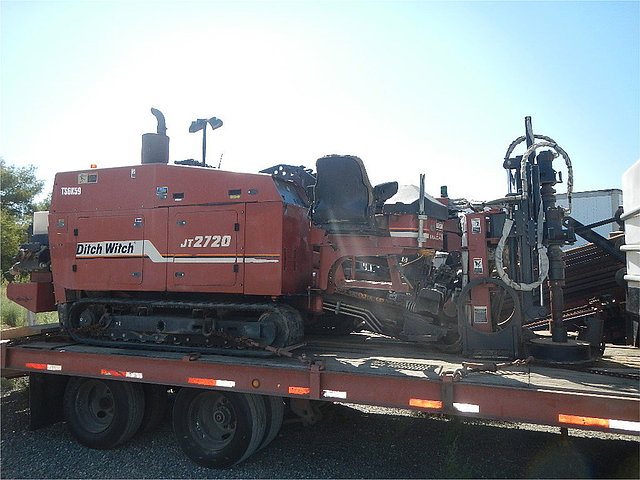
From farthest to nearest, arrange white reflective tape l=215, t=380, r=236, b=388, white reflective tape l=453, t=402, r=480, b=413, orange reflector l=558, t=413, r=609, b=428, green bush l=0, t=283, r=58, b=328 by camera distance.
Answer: green bush l=0, t=283, r=58, b=328 → white reflective tape l=215, t=380, r=236, b=388 → white reflective tape l=453, t=402, r=480, b=413 → orange reflector l=558, t=413, r=609, b=428

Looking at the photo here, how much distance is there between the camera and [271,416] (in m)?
5.09

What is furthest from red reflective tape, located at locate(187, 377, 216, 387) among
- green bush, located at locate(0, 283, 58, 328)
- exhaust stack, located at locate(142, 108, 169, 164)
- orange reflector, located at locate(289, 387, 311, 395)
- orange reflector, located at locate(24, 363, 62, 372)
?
green bush, located at locate(0, 283, 58, 328)

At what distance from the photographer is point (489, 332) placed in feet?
16.7

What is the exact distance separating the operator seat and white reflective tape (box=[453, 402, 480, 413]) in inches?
76.8

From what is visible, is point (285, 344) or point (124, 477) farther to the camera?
point (285, 344)

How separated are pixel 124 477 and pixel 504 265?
431cm

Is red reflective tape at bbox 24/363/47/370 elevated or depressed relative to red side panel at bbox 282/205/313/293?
depressed

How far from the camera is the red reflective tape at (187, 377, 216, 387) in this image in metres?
4.90

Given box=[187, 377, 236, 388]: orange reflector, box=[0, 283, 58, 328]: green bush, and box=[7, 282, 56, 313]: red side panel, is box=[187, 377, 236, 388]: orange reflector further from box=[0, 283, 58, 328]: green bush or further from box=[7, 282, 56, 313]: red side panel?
box=[0, 283, 58, 328]: green bush

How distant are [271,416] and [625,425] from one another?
3.08 meters

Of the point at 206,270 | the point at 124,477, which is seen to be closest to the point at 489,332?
the point at 206,270

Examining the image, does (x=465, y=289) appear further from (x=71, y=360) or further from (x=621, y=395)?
(x=71, y=360)

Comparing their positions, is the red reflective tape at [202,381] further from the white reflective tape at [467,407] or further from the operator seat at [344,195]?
the white reflective tape at [467,407]

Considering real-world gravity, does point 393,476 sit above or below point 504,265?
below
